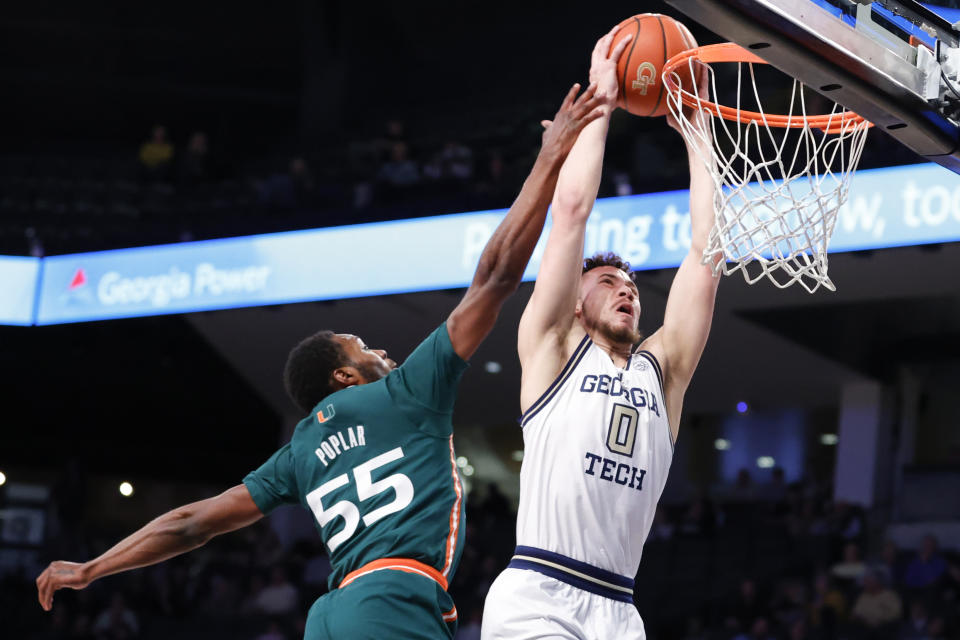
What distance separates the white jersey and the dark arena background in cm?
776

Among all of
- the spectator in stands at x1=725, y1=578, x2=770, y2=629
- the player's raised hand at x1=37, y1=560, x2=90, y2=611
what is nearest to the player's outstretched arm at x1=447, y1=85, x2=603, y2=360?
the player's raised hand at x1=37, y1=560, x2=90, y2=611

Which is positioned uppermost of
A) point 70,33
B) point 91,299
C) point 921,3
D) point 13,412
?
point 70,33

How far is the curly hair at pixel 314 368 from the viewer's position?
4.22 meters

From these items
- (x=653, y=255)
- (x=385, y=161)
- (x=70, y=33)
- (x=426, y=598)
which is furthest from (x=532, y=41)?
(x=426, y=598)

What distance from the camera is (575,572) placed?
3.56 metres

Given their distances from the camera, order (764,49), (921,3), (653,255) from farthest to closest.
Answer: (653,255) → (921,3) → (764,49)

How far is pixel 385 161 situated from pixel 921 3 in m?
12.8

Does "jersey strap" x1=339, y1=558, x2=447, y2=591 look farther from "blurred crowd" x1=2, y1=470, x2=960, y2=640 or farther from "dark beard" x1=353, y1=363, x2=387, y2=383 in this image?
"blurred crowd" x1=2, y1=470, x2=960, y2=640

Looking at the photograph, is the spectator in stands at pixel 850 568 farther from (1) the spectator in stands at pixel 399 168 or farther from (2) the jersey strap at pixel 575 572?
(2) the jersey strap at pixel 575 572

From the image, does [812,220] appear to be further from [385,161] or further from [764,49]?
[385,161]

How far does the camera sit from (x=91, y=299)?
52.0ft

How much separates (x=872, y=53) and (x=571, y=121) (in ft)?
2.98

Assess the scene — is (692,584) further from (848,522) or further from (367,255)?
(367,255)

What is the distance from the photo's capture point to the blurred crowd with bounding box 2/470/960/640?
1136cm
